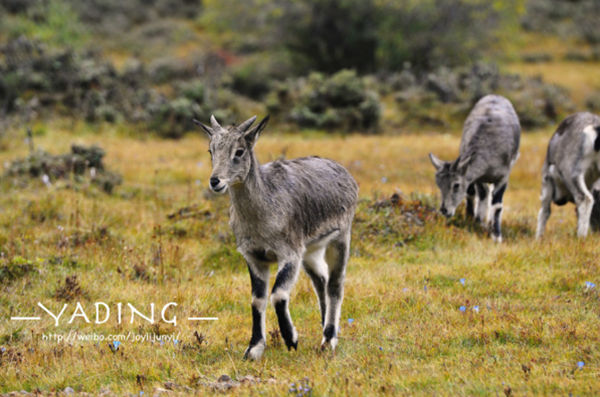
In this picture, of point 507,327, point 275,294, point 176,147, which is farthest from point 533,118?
point 275,294

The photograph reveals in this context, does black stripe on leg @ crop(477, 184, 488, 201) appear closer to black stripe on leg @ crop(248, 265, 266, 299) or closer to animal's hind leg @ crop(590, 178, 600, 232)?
animal's hind leg @ crop(590, 178, 600, 232)

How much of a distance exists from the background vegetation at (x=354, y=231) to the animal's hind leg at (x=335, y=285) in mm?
244

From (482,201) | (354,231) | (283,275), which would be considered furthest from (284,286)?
(482,201)

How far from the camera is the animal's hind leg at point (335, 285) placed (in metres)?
6.77

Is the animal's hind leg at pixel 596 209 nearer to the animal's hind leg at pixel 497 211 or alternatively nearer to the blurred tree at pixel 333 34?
the animal's hind leg at pixel 497 211

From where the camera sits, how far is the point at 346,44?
3120 cm

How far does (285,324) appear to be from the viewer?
6355 millimetres

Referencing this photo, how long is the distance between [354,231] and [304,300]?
2.70 m

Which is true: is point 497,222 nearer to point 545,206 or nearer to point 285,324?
point 545,206

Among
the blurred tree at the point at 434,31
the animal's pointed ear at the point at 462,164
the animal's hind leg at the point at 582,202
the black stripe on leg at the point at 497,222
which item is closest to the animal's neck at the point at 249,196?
the animal's pointed ear at the point at 462,164

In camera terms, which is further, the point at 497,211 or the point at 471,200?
the point at 471,200

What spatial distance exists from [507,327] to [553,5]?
5264 centimetres

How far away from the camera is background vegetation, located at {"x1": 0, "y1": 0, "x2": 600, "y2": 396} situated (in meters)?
6.07

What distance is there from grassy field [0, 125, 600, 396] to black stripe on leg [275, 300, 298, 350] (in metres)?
0.18
